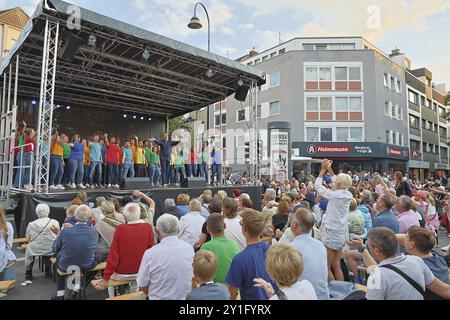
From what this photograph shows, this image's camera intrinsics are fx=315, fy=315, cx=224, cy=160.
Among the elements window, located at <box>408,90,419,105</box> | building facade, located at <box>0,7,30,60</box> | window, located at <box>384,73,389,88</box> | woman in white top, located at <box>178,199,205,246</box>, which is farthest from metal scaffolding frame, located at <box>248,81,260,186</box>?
window, located at <box>408,90,419,105</box>

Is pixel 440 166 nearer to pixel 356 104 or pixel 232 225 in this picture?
pixel 356 104

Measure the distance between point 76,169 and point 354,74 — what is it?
24410mm

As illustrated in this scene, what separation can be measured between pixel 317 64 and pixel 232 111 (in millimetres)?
9332

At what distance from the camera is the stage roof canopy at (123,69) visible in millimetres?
7848

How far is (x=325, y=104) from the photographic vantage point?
88.2ft

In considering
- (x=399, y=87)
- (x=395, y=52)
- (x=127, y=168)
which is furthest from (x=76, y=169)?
(x=395, y=52)

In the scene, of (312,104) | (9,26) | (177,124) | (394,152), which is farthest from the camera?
(394,152)

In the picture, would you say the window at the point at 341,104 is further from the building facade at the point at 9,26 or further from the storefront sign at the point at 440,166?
the building facade at the point at 9,26

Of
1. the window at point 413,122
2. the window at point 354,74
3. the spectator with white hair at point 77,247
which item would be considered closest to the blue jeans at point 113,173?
the spectator with white hair at point 77,247

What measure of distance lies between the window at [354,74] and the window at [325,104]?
2.72 m

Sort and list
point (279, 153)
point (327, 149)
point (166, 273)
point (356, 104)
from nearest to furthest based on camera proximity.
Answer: point (166, 273)
point (279, 153)
point (327, 149)
point (356, 104)
